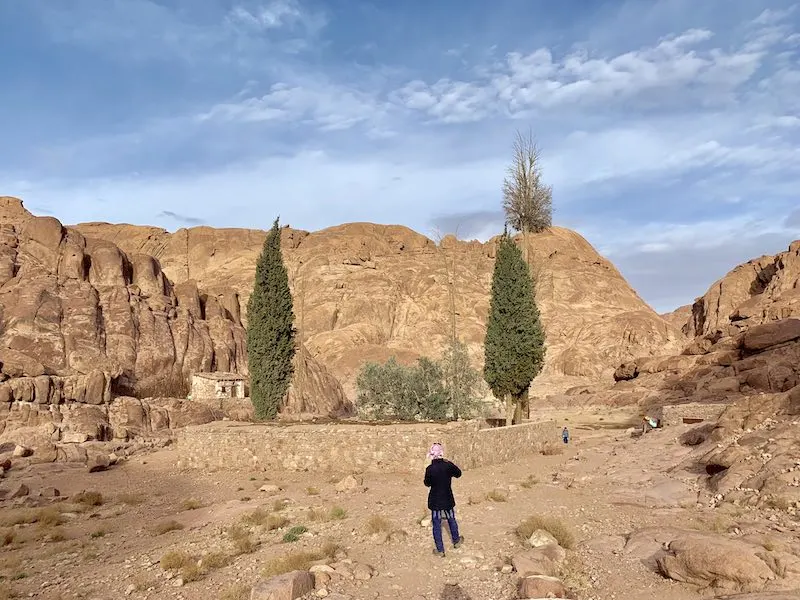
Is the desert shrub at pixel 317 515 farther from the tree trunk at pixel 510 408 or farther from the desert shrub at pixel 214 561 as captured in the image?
the tree trunk at pixel 510 408

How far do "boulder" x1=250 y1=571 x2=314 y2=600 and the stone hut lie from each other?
136ft

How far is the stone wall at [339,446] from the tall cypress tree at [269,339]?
10.6 meters

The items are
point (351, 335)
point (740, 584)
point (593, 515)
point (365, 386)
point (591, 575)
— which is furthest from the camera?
point (351, 335)

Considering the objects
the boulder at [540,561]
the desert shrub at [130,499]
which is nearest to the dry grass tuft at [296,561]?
the boulder at [540,561]

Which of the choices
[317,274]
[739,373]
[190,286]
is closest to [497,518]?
[739,373]

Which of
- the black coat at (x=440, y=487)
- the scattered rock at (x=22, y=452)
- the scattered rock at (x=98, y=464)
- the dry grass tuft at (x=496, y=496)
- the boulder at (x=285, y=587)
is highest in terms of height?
the black coat at (x=440, y=487)

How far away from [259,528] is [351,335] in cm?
6875

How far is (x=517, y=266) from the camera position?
1352 inches

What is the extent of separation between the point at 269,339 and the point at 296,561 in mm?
27449

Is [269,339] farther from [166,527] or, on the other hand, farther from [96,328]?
[166,527]

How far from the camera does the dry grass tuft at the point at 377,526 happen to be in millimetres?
12531

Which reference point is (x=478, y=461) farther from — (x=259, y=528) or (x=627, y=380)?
(x=627, y=380)

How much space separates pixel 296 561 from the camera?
9953 mm

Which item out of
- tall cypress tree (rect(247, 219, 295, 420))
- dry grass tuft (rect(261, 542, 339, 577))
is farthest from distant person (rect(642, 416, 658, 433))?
dry grass tuft (rect(261, 542, 339, 577))
